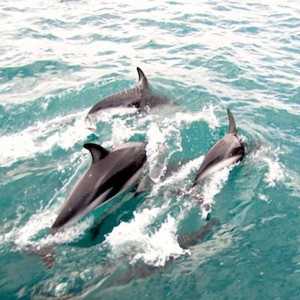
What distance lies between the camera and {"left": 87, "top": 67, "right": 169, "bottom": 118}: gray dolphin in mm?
11992

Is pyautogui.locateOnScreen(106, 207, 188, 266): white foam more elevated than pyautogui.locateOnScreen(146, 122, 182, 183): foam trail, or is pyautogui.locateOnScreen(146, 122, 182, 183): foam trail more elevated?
pyautogui.locateOnScreen(106, 207, 188, 266): white foam

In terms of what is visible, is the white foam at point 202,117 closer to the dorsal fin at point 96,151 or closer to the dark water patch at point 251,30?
the dorsal fin at point 96,151

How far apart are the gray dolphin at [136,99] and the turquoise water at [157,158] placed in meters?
0.39

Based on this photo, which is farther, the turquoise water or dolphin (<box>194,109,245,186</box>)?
dolphin (<box>194,109,245,186</box>)

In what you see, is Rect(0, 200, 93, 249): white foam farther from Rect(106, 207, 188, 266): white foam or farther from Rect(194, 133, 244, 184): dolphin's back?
Rect(194, 133, 244, 184): dolphin's back

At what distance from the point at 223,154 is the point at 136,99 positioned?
4.08m

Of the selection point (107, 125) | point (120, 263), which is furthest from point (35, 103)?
point (120, 263)

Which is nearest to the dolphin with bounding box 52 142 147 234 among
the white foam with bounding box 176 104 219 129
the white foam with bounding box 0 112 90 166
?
the white foam with bounding box 0 112 90 166

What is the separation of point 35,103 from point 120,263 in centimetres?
766

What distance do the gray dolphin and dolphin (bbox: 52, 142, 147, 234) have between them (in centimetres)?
290

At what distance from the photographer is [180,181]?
9.72 m

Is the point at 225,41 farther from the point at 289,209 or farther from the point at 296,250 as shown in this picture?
the point at 296,250

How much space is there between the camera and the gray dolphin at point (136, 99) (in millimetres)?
11992

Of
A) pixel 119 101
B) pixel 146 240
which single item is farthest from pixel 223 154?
pixel 119 101
